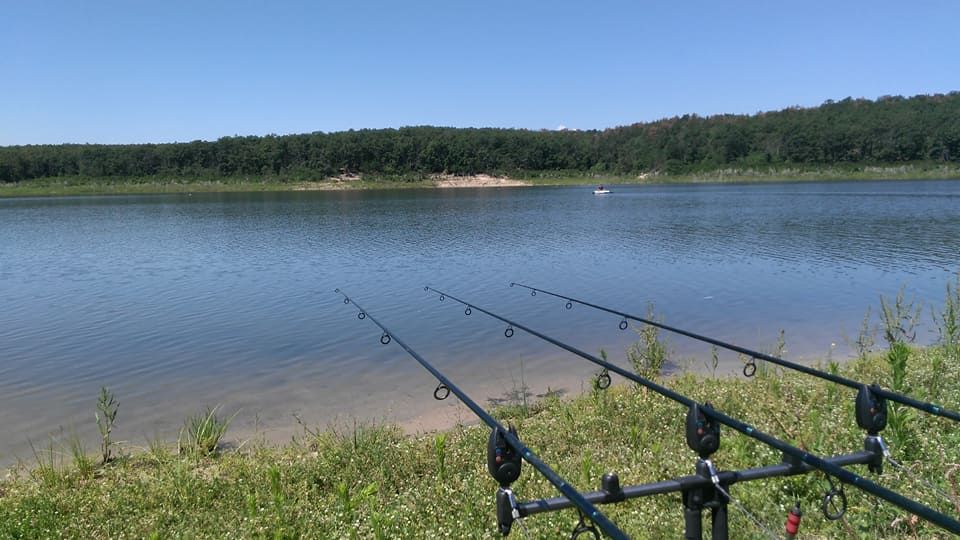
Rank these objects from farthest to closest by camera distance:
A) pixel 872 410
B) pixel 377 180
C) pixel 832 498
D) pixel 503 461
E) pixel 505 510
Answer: pixel 377 180 < pixel 832 498 < pixel 872 410 < pixel 503 461 < pixel 505 510

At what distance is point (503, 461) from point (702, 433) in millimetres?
978

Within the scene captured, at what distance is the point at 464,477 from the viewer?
6098 mm

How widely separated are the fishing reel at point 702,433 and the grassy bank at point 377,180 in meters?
121

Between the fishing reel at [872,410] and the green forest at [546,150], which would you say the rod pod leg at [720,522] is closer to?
the fishing reel at [872,410]

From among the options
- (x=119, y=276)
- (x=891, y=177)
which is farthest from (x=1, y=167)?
(x=891, y=177)

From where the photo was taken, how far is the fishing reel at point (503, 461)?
2949 mm

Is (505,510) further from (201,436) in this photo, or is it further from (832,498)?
(201,436)

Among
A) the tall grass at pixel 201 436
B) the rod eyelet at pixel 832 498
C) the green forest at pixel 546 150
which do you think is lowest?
the tall grass at pixel 201 436

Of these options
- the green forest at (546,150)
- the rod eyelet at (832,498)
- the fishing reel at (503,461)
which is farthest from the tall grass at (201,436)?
the green forest at (546,150)

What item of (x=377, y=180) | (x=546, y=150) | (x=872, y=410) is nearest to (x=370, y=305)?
(x=872, y=410)

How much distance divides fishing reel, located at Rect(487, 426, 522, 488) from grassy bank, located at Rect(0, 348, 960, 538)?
1.95 meters

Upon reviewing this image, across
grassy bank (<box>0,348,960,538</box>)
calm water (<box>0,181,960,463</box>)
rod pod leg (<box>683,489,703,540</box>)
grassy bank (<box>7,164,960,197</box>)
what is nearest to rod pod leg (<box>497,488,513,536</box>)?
rod pod leg (<box>683,489,703,540</box>)

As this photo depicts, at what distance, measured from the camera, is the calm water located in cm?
1023

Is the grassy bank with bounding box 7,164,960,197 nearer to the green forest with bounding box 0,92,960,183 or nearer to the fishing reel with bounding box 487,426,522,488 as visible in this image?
the green forest with bounding box 0,92,960,183
